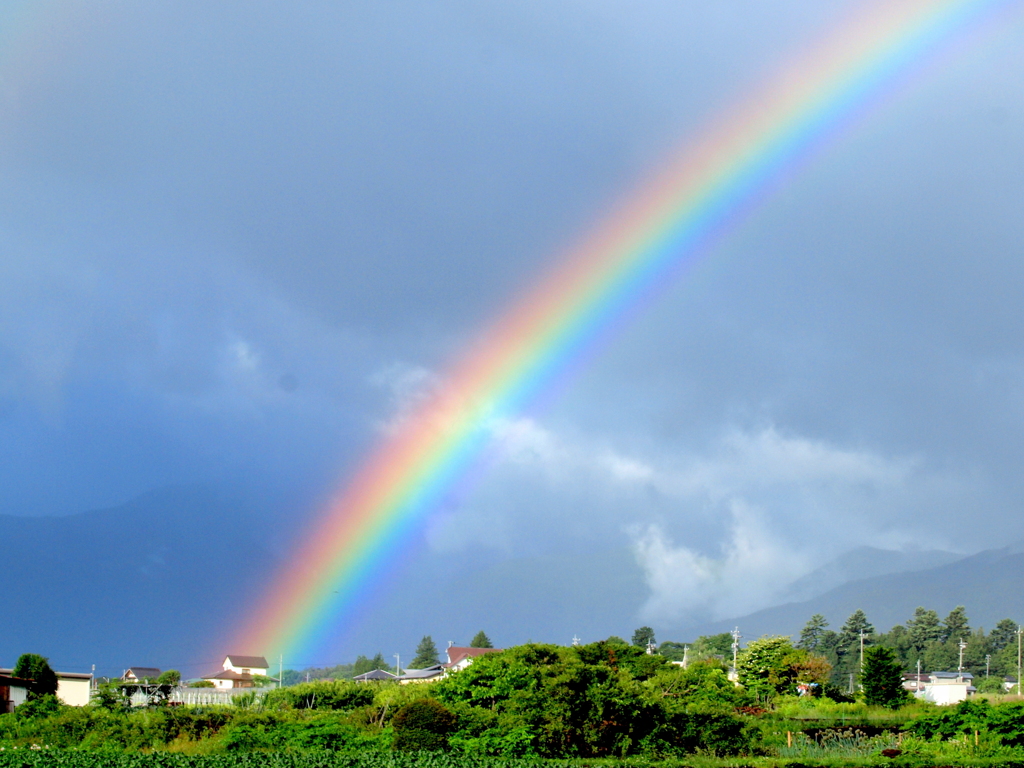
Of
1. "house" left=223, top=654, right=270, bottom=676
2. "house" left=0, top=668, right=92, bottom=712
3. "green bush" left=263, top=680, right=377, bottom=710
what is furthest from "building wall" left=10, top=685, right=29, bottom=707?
"house" left=223, top=654, right=270, bottom=676

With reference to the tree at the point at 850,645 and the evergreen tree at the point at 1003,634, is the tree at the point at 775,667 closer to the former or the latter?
the tree at the point at 850,645

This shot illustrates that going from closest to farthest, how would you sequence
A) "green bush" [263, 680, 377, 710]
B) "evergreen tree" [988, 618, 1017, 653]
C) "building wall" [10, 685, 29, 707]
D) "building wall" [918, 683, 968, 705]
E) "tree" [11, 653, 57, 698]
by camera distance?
"green bush" [263, 680, 377, 710]
"building wall" [10, 685, 29, 707]
"tree" [11, 653, 57, 698]
"building wall" [918, 683, 968, 705]
"evergreen tree" [988, 618, 1017, 653]

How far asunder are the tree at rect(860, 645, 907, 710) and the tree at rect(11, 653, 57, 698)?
4687cm

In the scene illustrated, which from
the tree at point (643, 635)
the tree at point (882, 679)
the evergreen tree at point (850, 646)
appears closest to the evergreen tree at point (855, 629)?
the evergreen tree at point (850, 646)

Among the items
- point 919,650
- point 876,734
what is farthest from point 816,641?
point 876,734

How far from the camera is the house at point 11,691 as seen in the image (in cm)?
4442

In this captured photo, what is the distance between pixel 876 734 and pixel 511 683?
42.2 ft

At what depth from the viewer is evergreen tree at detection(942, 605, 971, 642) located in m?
162

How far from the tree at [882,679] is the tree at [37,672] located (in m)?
46.9

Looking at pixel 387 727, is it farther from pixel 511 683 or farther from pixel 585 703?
pixel 585 703

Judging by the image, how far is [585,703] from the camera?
82.2 ft

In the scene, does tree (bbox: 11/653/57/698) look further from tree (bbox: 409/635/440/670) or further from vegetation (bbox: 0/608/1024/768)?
tree (bbox: 409/635/440/670)

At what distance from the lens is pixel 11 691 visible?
4775 cm

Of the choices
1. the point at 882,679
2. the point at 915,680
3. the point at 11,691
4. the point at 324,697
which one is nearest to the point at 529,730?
the point at 324,697
